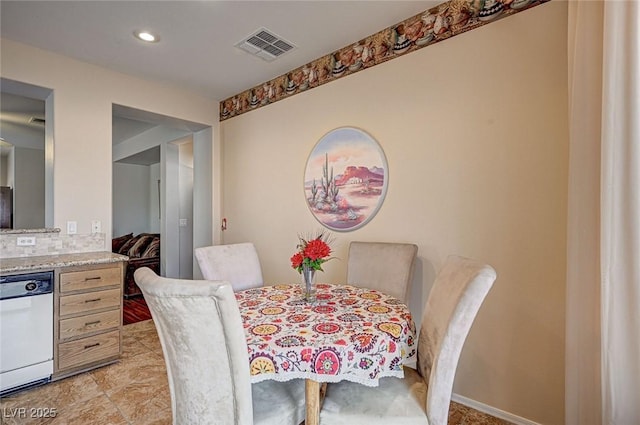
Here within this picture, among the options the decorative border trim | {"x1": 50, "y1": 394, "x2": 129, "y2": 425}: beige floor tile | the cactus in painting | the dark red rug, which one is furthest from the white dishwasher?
the decorative border trim

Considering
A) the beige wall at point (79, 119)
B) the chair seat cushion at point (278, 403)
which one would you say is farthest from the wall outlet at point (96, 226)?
the chair seat cushion at point (278, 403)

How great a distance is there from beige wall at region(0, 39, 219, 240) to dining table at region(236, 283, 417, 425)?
7.29ft

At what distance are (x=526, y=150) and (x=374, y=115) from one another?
111cm

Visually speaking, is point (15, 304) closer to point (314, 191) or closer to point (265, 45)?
point (314, 191)

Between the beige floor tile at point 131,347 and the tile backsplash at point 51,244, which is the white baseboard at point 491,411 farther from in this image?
the tile backsplash at point 51,244

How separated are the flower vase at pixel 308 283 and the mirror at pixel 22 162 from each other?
13.6 feet

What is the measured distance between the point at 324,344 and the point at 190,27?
7.87 ft

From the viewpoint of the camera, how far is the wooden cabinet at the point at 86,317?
235 centimetres

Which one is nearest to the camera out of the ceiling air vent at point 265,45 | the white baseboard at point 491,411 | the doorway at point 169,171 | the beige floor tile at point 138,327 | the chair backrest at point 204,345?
the chair backrest at point 204,345

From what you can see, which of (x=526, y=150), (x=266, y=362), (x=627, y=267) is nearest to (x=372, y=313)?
(x=266, y=362)

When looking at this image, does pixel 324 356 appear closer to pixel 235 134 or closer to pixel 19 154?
pixel 235 134

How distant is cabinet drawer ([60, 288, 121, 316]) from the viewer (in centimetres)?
237

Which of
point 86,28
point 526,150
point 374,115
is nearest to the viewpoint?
point 526,150

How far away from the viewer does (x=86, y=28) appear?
2359 mm
